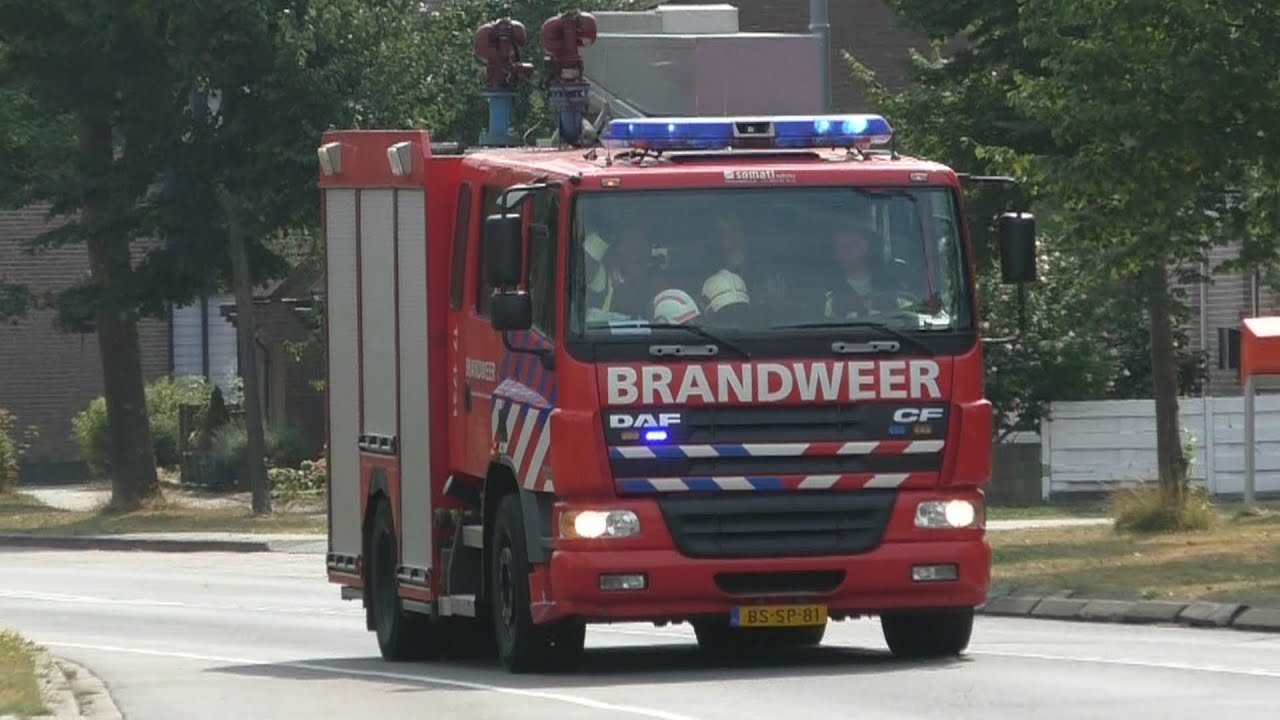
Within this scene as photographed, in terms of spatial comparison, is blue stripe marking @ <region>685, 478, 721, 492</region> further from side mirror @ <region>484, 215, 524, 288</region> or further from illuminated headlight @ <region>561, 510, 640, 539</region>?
side mirror @ <region>484, 215, 524, 288</region>

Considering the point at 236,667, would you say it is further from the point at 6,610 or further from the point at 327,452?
the point at 6,610

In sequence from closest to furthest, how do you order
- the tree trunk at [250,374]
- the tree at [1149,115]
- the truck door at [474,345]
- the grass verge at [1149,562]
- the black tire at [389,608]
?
the truck door at [474,345] < the black tire at [389,608] < the grass verge at [1149,562] < the tree at [1149,115] < the tree trunk at [250,374]

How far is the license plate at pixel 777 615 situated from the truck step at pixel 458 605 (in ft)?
6.63

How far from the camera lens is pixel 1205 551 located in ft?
79.6

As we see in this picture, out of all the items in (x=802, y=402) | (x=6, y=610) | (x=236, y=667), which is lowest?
(x=6, y=610)

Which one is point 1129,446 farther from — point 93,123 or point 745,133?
point 745,133

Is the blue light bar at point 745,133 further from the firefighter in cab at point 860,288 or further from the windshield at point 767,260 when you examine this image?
the firefighter in cab at point 860,288

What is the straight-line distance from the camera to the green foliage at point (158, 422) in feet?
172

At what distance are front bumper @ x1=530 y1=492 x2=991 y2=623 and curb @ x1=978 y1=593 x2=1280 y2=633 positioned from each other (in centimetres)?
356

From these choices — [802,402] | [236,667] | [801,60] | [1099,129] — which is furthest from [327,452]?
[1099,129]

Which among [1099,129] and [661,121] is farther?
[1099,129]

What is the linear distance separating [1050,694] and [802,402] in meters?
2.21

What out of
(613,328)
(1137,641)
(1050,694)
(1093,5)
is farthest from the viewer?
(1093,5)

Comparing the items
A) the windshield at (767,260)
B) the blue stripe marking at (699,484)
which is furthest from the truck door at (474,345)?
the blue stripe marking at (699,484)
